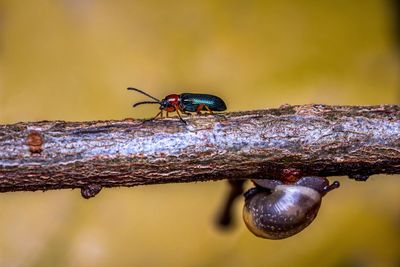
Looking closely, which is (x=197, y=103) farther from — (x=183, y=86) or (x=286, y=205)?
(x=183, y=86)

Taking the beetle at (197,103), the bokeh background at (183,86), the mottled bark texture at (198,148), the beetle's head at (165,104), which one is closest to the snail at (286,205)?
the mottled bark texture at (198,148)

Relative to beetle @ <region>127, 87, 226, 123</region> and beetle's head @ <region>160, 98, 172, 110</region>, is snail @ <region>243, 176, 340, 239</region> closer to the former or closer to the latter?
beetle @ <region>127, 87, 226, 123</region>

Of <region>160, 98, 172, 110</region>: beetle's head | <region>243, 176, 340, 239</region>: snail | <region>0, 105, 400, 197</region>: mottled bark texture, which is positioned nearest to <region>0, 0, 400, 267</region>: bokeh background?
<region>160, 98, 172, 110</region>: beetle's head

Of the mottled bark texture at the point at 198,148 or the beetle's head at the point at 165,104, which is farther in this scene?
the beetle's head at the point at 165,104

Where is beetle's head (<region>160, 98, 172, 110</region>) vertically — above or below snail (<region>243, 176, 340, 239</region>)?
above

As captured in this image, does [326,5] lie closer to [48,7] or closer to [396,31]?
[396,31]

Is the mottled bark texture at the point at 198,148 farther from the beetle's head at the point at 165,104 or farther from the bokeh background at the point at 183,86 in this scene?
the bokeh background at the point at 183,86

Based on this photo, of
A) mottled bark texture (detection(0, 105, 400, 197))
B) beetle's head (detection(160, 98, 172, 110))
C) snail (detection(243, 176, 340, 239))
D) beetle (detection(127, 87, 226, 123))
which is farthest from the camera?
beetle's head (detection(160, 98, 172, 110))
